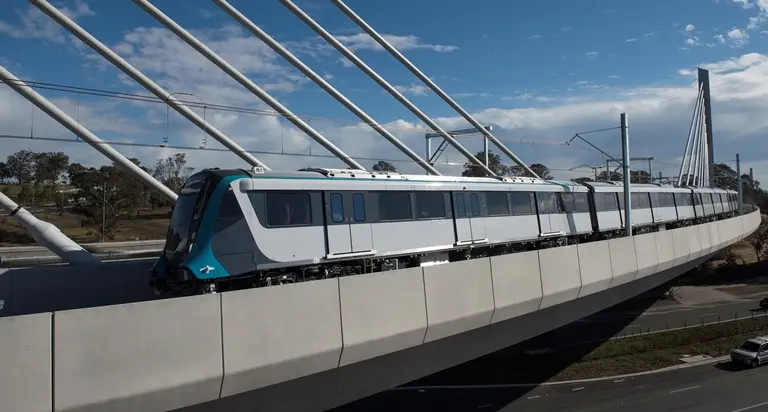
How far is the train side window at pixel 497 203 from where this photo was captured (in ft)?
55.1

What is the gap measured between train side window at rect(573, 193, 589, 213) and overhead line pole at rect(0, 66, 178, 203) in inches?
607

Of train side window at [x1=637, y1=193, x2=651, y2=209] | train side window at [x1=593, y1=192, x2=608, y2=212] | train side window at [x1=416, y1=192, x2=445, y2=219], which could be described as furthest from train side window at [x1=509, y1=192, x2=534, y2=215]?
train side window at [x1=637, y1=193, x2=651, y2=209]

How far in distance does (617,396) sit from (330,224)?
14.6 m

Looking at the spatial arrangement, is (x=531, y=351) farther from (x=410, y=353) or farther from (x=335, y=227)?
(x=410, y=353)

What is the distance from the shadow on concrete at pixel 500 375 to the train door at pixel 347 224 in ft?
32.0

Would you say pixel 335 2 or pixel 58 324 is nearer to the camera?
pixel 58 324

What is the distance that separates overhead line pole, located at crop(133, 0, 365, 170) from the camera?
60.2 feet

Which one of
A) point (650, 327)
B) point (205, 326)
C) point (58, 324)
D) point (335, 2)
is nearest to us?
point (58, 324)

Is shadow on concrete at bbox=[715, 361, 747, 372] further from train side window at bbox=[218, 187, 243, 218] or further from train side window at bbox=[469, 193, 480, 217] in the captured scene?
train side window at bbox=[218, 187, 243, 218]

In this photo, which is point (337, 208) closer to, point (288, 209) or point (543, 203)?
point (288, 209)

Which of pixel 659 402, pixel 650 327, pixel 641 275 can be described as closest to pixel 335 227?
pixel 641 275

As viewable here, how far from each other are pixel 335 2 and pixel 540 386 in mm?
20015

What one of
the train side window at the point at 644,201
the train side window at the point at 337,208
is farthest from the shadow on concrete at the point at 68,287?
the train side window at the point at 644,201

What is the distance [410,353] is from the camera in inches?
340
